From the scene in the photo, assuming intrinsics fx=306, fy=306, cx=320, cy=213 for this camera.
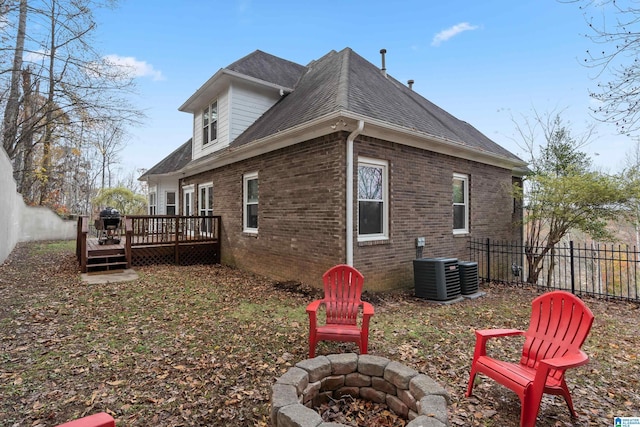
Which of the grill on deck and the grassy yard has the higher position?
the grill on deck

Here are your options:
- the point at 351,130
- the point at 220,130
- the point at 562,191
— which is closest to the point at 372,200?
the point at 351,130

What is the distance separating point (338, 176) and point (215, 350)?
12.7 feet

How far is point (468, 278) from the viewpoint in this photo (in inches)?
277

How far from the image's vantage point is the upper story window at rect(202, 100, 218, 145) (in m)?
11.3

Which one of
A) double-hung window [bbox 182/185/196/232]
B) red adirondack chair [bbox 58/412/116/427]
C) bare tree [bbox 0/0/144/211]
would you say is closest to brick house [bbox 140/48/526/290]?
double-hung window [bbox 182/185/196/232]

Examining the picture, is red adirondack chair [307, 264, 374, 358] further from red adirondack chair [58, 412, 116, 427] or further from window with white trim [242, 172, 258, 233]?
window with white trim [242, 172, 258, 233]

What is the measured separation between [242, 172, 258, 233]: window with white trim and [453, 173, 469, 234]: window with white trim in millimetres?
5901

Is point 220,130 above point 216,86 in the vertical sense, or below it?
below

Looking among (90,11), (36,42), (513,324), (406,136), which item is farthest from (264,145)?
(90,11)

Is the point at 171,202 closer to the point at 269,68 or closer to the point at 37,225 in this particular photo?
the point at 37,225

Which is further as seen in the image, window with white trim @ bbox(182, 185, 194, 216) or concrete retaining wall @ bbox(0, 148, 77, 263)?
concrete retaining wall @ bbox(0, 148, 77, 263)

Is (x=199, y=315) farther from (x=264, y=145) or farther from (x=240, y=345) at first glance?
(x=264, y=145)

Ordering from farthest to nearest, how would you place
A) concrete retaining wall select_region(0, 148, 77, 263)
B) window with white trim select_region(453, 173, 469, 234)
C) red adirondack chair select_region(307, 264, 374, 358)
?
concrete retaining wall select_region(0, 148, 77, 263) < window with white trim select_region(453, 173, 469, 234) < red adirondack chair select_region(307, 264, 374, 358)

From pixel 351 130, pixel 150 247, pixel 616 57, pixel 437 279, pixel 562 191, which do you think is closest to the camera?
pixel 616 57
